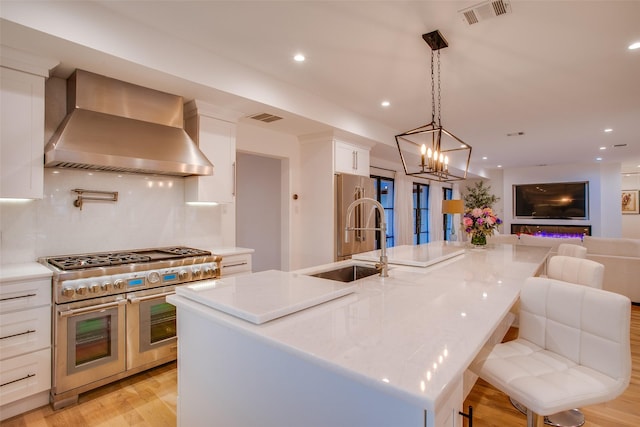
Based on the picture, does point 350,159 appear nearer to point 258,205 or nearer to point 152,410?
point 258,205

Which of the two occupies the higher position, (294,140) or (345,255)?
(294,140)

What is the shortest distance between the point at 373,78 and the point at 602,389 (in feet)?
9.24

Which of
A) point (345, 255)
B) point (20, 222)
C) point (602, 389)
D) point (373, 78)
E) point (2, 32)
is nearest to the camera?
point (602, 389)

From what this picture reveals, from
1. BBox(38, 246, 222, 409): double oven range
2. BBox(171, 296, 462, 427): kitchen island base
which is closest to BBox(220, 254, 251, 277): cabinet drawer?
BBox(38, 246, 222, 409): double oven range

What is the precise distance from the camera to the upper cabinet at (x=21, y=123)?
2.06 metres

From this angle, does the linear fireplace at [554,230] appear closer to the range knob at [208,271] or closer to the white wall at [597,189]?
the white wall at [597,189]

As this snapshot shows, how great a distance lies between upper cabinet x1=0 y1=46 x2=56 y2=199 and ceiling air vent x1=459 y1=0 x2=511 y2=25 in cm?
278

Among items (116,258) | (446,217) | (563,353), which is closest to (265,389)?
(563,353)

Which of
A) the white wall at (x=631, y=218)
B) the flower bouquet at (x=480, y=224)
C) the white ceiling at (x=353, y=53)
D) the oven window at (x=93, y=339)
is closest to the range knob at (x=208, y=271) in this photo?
the oven window at (x=93, y=339)

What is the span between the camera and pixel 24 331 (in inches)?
80.0

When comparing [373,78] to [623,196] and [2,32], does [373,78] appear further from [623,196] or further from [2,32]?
[623,196]

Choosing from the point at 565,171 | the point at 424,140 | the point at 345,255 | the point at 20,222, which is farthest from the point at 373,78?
the point at 565,171

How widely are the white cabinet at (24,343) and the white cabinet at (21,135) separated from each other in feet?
2.01

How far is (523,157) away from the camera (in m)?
7.58
